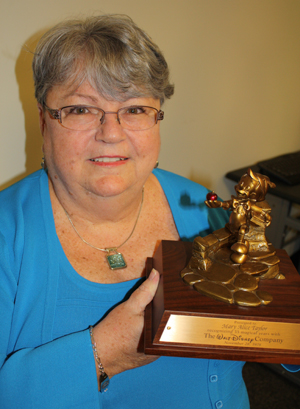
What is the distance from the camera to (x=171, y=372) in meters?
0.96

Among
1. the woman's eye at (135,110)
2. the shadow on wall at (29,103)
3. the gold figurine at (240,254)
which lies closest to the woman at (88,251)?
the woman's eye at (135,110)

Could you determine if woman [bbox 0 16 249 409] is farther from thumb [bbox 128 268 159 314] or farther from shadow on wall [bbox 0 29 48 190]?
shadow on wall [bbox 0 29 48 190]

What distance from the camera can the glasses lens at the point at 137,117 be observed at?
0.92 meters

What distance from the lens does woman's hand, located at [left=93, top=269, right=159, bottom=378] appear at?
2.81 feet

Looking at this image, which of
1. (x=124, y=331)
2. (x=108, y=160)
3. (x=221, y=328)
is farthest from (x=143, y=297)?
(x=108, y=160)

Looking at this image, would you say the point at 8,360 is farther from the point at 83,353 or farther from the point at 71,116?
the point at 71,116

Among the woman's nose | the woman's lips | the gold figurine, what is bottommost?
the gold figurine

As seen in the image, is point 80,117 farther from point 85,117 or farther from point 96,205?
point 96,205

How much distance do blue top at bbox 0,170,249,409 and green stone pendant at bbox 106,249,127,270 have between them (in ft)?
0.19

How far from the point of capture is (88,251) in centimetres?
105

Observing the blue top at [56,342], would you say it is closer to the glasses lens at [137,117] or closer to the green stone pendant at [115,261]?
the green stone pendant at [115,261]

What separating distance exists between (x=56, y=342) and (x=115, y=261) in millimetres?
281

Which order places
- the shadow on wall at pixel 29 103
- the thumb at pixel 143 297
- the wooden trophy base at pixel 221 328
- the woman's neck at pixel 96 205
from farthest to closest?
1. the shadow on wall at pixel 29 103
2. the woman's neck at pixel 96 205
3. the thumb at pixel 143 297
4. the wooden trophy base at pixel 221 328

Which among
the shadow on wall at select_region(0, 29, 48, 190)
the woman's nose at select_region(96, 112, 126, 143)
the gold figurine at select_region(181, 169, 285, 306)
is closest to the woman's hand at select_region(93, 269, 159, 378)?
the gold figurine at select_region(181, 169, 285, 306)
